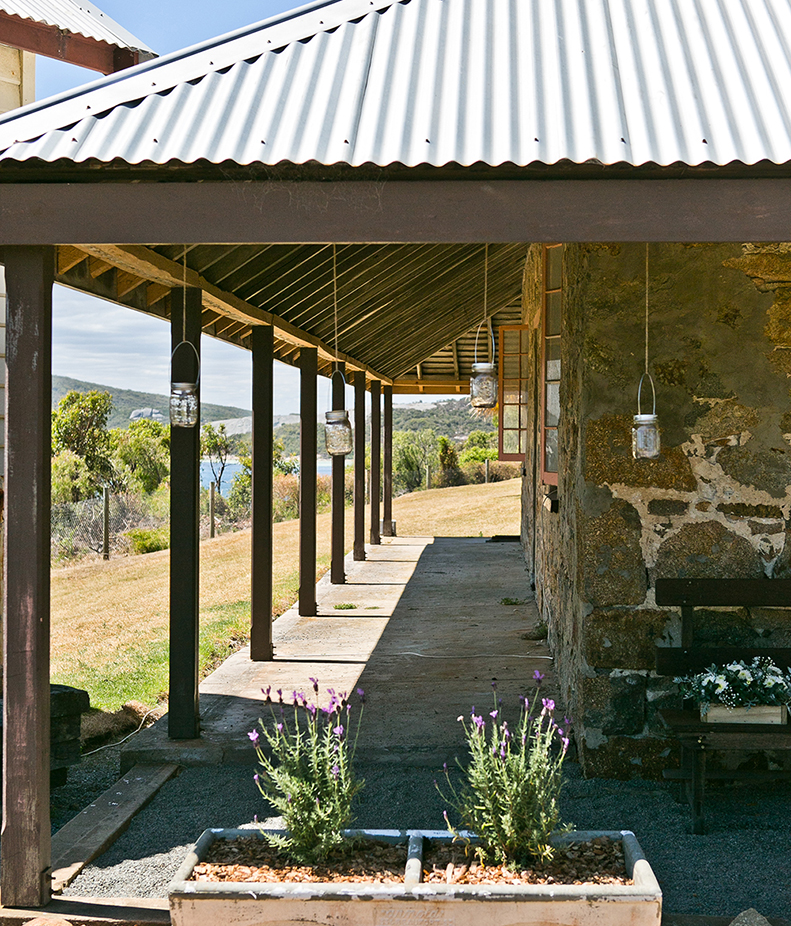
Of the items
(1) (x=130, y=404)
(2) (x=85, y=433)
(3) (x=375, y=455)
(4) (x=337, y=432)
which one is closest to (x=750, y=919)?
(4) (x=337, y=432)

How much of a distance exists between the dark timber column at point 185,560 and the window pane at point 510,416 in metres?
6.27

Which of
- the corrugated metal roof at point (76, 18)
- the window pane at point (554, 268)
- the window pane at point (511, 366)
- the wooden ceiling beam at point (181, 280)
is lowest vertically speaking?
the wooden ceiling beam at point (181, 280)

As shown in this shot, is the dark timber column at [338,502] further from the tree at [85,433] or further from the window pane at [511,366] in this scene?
the tree at [85,433]

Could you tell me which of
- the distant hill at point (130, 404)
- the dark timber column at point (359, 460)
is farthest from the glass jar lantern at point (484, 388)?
the distant hill at point (130, 404)

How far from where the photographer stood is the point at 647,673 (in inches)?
175

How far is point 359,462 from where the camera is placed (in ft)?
41.9

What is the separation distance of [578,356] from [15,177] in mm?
2661

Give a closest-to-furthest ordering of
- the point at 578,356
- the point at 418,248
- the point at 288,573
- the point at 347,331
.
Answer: the point at 578,356 < the point at 418,248 < the point at 347,331 < the point at 288,573

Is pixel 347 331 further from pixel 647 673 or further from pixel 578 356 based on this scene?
pixel 647 673

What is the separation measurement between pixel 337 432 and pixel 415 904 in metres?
2.41

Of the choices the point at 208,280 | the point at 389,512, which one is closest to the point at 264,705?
the point at 208,280

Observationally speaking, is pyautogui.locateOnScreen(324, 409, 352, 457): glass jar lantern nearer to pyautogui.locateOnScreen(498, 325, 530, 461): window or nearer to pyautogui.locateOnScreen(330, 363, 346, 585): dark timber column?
pyautogui.locateOnScreen(330, 363, 346, 585): dark timber column

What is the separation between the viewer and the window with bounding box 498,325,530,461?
10.2m

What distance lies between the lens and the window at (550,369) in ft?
21.4
